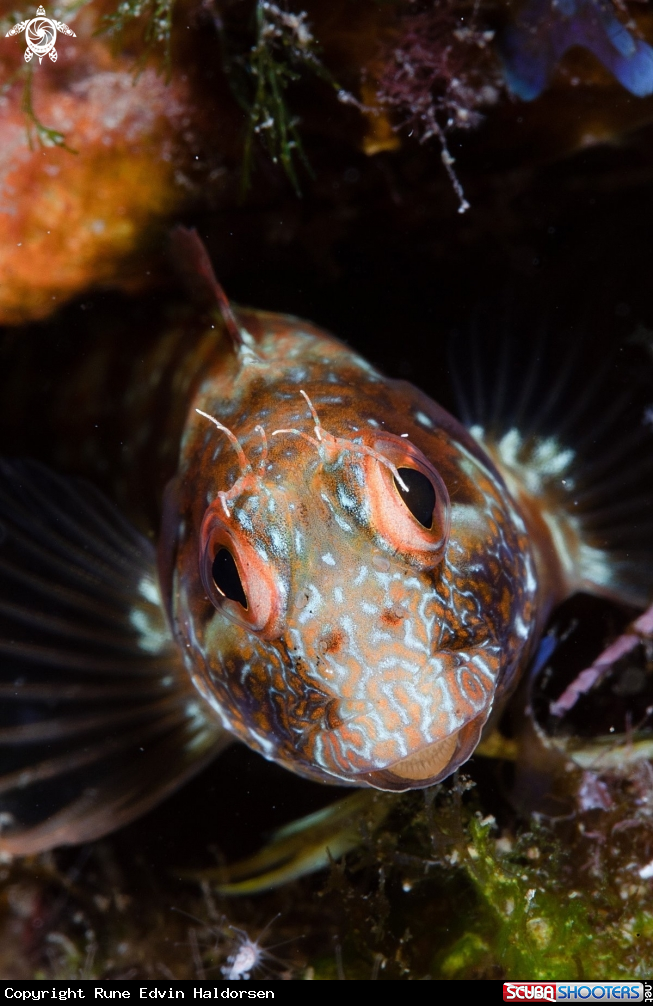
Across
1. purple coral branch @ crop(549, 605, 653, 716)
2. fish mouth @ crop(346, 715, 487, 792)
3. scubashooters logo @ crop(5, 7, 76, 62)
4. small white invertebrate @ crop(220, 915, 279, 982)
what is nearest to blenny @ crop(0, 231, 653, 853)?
fish mouth @ crop(346, 715, 487, 792)

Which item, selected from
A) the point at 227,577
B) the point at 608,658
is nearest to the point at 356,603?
the point at 227,577

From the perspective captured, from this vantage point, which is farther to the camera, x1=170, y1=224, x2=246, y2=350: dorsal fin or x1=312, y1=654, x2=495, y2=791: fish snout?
x1=170, y1=224, x2=246, y2=350: dorsal fin

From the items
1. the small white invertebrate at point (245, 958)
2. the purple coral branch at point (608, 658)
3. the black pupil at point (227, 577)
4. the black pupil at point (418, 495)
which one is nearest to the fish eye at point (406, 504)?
the black pupil at point (418, 495)

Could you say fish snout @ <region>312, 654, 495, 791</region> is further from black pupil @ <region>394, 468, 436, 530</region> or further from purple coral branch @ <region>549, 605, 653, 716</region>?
purple coral branch @ <region>549, 605, 653, 716</region>

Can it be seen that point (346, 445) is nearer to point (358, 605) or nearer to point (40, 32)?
point (358, 605)

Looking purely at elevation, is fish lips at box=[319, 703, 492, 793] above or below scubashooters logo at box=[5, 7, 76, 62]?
below

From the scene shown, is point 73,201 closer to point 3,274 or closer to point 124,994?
point 3,274

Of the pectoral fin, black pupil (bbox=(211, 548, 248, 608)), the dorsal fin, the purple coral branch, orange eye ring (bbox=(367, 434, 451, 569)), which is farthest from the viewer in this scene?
the pectoral fin
